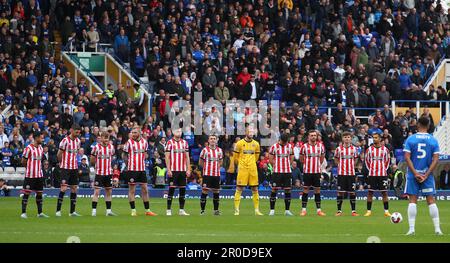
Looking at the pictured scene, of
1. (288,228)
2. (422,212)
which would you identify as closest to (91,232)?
(288,228)

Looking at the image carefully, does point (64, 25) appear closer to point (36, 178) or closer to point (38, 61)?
point (38, 61)

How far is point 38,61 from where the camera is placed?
41406 millimetres

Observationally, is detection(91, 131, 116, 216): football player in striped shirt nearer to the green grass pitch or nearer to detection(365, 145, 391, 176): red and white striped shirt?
the green grass pitch

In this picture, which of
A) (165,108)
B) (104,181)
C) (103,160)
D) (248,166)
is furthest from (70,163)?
(165,108)

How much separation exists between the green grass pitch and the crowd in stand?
7.31m

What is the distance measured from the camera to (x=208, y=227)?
25.2m

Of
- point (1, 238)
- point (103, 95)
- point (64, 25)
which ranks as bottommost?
point (1, 238)

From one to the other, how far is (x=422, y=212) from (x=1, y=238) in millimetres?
14228

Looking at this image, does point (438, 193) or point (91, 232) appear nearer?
point (91, 232)

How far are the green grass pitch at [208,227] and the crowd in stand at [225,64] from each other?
24.0ft

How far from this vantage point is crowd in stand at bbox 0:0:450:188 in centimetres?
4041

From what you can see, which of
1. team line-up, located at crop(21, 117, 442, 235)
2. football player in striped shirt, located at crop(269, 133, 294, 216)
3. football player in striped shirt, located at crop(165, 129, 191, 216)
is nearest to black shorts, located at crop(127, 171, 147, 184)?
team line-up, located at crop(21, 117, 442, 235)

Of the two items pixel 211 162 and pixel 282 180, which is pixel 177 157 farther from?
pixel 282 180

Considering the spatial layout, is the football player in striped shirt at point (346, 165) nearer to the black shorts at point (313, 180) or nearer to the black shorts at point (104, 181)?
the black shorts at point (313, 180)
